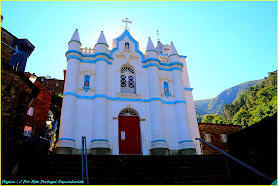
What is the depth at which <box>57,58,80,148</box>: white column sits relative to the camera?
13.1m

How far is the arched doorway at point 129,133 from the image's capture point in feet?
47.6

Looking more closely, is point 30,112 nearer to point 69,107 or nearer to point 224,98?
point 69,107

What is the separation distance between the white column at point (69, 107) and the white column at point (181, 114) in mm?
7235

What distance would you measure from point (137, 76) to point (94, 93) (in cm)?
367

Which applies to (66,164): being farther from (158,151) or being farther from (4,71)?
(158,151)

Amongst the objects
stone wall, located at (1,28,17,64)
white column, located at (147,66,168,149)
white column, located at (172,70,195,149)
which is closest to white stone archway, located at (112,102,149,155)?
white column, located at (147,66,168,149)

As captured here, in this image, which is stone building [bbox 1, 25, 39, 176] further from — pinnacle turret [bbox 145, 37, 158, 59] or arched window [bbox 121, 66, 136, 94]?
pinnacle turret [bbox 145, 37, 158, 59]

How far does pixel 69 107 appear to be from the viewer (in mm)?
14078

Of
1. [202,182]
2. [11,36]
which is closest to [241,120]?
[202,182]

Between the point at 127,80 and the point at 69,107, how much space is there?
193 inches

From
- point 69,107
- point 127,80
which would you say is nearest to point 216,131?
point 127,80

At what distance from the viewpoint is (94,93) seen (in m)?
15.4

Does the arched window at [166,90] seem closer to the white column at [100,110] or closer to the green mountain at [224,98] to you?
the white column at [100,110]

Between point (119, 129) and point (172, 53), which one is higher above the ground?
point (172, 53)
